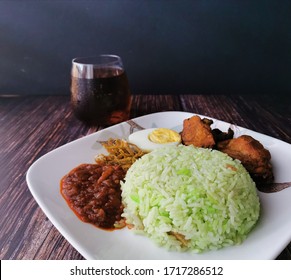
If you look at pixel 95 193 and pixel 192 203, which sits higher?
pixel 192 203

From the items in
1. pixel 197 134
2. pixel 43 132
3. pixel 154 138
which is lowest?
pixel 43 132

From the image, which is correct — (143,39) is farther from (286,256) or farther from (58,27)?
(286,256)

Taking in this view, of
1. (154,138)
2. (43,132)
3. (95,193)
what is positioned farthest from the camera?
(43,132)

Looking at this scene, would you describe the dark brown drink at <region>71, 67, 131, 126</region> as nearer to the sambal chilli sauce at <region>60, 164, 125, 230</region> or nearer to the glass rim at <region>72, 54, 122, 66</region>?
the glass rim at <region>72, 54, 122, 66</region>

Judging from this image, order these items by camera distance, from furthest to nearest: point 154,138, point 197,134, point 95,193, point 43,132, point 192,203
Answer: point 43,132 < point 154,138 < point 197,134 < point 95,193 < point 192,203

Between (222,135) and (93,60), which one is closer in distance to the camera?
(222,135)

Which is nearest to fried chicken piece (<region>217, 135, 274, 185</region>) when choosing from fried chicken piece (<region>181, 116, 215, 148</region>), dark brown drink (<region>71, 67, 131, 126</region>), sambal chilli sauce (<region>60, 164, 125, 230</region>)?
fried chicken piece (<region>181, 116, 215, 148</region>)

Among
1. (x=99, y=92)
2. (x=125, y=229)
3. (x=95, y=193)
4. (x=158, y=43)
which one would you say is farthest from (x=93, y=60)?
(x=125, y=229)

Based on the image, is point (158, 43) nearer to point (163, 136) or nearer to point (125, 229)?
point (163, 136)
